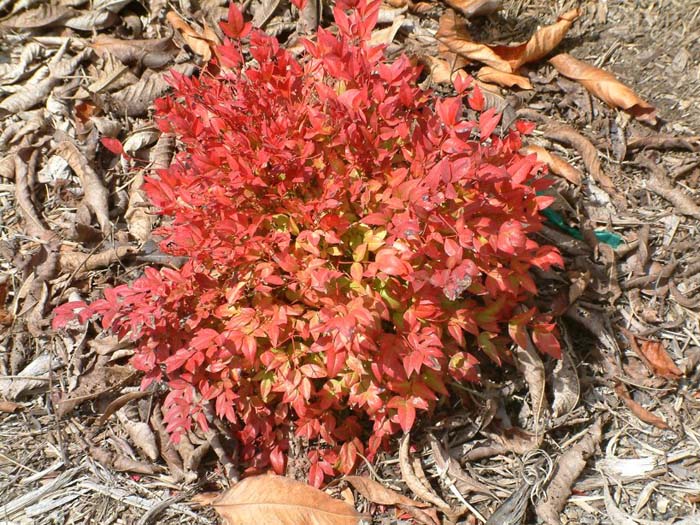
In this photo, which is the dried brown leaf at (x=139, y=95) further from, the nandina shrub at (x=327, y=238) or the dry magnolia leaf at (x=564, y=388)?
the dry magnolia leaf at (x=564, y=388)

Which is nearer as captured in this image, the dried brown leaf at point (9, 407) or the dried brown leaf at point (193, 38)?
the dried brown leaf at point (9, 407)

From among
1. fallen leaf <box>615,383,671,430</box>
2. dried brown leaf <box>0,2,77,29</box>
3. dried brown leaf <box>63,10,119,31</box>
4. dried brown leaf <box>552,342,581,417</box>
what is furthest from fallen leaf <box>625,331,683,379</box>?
dried brown leaf <box>0,2,77,29</box>

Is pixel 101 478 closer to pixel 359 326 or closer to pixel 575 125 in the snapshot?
pixel 359 326

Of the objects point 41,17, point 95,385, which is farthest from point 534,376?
point 41,17

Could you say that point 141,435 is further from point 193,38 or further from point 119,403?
point 193,38

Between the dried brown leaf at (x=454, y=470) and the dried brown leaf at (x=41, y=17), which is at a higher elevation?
the dried brown leaf at (x=41, y=17)

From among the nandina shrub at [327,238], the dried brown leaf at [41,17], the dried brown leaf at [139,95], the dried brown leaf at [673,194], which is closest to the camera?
the nandina shrub at [327,238]

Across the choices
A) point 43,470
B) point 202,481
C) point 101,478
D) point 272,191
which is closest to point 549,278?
point 272,191

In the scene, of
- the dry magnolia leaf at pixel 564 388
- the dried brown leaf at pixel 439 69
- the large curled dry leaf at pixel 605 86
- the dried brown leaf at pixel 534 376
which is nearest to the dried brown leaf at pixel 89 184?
the dried brown leaf at pixel 439 69

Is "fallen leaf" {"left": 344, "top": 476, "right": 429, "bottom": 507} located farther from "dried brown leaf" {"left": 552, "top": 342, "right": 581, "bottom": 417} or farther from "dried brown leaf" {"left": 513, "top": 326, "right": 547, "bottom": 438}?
"dried brown leaf" {"left": 552, "top": 342, "right": 581, "bottom": 417}
